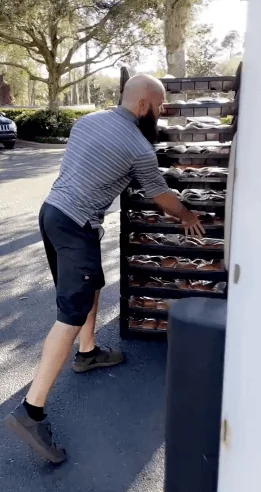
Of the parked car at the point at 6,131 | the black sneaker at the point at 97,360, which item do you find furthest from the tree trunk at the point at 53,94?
the black sneaker at the point at 97,360

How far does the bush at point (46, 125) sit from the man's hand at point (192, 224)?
1871cm

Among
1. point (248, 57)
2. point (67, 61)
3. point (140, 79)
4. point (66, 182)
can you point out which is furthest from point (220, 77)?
point (67, 61)

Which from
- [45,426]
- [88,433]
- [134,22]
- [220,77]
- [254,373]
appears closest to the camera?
[254,373]

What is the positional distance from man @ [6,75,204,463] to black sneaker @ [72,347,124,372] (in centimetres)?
79

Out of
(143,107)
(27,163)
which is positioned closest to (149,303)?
(143,107)

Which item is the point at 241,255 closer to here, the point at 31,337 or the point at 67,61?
the point at 31,337

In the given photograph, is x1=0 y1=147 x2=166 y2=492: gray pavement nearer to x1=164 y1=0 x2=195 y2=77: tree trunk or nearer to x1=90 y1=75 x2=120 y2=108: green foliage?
x1=164 y1=0 x2=195 y2=77: tree trunk

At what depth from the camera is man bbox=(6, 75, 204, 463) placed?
8.77ft

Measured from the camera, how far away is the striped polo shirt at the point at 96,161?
8.81 feet

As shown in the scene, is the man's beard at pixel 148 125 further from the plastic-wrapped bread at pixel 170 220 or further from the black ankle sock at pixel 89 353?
the black ankle sock at pixel 89 353

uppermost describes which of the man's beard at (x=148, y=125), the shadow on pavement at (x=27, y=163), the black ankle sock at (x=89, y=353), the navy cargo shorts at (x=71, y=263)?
the man's beard at (x=148, y=125)

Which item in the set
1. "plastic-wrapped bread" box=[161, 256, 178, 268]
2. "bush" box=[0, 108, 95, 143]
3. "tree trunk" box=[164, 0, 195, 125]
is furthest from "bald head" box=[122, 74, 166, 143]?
"bush" box=[0, 108, 95, 143]

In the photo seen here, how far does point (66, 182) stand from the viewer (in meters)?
2.74

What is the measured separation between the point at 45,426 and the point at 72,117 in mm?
21721
